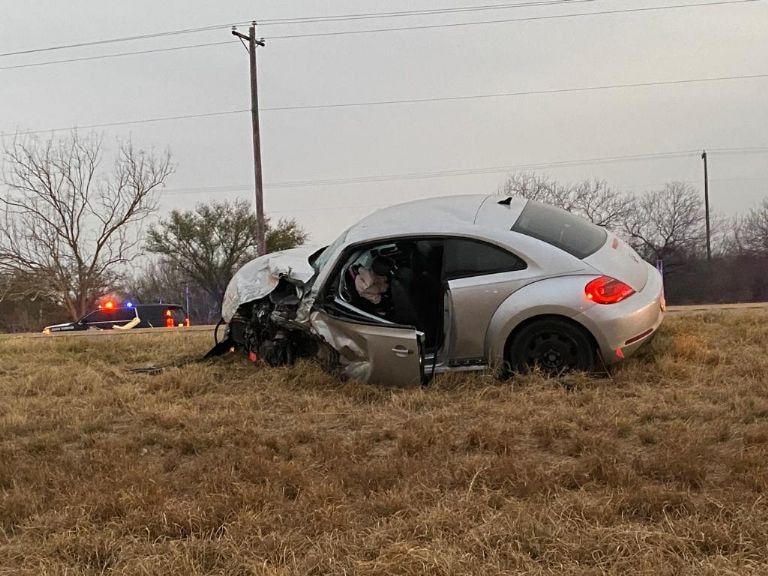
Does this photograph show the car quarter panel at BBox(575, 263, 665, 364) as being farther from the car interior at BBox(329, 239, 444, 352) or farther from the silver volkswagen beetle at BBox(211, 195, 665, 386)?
the car interior at BBox(329, 239, 444, 352)

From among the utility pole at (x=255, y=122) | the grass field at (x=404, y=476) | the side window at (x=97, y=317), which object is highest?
the utility pole at (x=255, y=122)

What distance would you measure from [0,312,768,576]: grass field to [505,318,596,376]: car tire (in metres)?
0.20

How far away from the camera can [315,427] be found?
415 centimetres

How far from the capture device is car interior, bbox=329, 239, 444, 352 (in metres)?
5.61

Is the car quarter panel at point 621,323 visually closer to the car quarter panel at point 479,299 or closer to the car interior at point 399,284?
the car quarter panel at point 479,299

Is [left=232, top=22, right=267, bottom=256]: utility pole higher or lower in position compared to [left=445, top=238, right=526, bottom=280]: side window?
higher

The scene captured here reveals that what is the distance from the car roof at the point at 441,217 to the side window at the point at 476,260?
0.41 feet

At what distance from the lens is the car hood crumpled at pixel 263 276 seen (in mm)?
6328

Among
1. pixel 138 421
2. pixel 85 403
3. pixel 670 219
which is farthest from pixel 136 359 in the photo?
pixel 670 219

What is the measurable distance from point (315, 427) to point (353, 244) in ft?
6.10

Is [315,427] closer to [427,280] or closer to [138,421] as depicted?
[138,421]

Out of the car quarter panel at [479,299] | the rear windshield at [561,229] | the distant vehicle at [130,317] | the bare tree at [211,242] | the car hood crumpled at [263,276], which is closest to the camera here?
the car quarter panel at [479,299]

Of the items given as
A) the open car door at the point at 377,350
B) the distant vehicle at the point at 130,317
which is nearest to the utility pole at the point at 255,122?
the distant vehicle at the point at 130,317

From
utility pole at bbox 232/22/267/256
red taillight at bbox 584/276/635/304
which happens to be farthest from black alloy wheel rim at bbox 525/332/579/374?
utility pole at bbox 232/22/267/256
